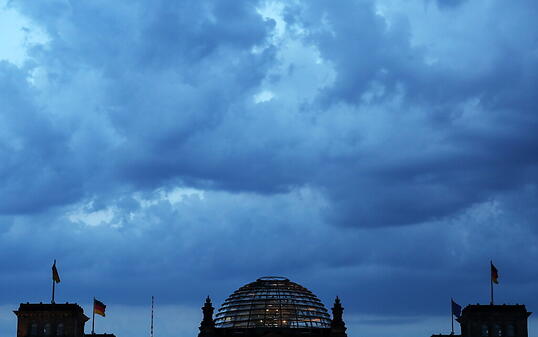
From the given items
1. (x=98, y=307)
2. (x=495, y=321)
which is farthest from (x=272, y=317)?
(x=495, y=321)

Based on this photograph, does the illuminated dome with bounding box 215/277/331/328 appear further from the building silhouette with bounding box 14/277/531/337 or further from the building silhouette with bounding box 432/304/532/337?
the building silhouette with bounding box 432/304/532/337

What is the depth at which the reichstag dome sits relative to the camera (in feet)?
466

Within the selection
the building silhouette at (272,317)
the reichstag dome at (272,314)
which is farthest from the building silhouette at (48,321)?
the reichstag dome at (272,314)

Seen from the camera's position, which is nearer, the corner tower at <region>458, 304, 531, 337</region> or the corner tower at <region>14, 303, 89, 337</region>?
the corner tower at <region>14, 303, 89, 337</region>

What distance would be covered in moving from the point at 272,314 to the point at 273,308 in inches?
41.3

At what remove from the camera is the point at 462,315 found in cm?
14200

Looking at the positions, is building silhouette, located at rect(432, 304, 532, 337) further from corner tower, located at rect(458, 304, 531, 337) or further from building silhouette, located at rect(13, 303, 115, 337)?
building silhouette, located at rect(13, 303, 115, 337)

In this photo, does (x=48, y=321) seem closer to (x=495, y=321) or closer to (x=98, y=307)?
(x=98, y=307)

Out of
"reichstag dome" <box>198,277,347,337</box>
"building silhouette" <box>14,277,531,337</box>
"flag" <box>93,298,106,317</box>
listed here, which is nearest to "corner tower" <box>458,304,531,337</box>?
"building silhouette" <box>14,277,531,337</box>

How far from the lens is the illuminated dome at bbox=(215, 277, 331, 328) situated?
143 meters

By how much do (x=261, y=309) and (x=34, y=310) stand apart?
112 feet

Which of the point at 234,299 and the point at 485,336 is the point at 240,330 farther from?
the point at 485,336

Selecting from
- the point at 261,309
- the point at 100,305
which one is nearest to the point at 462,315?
the point at 261,309

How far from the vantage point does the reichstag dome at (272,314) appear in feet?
466
